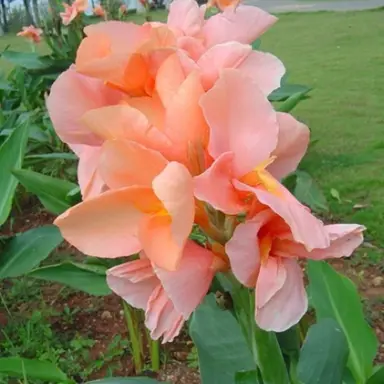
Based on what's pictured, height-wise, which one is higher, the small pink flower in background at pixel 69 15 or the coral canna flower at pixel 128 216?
the coral canna flower at pixel 128 216

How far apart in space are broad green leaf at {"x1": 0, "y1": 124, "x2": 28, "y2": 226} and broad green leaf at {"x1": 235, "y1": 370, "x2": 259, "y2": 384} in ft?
3.20

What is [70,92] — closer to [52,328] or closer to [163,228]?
[163,228]

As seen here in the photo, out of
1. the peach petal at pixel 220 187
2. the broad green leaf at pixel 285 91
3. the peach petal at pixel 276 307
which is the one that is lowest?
the broad green leaf at pixel 285 91

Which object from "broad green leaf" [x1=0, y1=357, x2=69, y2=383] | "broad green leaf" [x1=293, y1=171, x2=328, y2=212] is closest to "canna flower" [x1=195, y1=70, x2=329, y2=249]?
"broad green leaf" [x1=0, y1=357, x2=69, y2=383]

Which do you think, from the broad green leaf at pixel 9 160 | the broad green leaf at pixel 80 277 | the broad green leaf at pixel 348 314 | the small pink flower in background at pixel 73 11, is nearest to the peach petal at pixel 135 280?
the broad green leaf at pixel 348 314

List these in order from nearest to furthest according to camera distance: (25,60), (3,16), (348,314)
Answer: (348,314) → (25,60) → (3,16)

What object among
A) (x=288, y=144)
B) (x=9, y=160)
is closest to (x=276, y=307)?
(x=288, y=144)

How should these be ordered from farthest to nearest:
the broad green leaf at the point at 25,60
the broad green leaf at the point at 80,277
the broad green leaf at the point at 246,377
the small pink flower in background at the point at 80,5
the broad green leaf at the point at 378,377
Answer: the broad green leaf at the point at 25,60
the small pink flower in background at the point at 80,5
the broad green leaf at the point at 80,277
the broad green leaf at the point at 378,377
the broad green leaf at the point at 246,377

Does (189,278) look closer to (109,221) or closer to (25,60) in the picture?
(109,221)

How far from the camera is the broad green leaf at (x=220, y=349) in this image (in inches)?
35.6

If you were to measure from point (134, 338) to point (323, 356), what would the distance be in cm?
94

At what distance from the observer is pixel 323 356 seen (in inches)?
35.8

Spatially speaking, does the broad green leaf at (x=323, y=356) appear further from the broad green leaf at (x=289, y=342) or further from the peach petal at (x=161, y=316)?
the peach petal at (x=161, y=316)

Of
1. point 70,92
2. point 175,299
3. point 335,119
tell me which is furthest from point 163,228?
point 335,119
